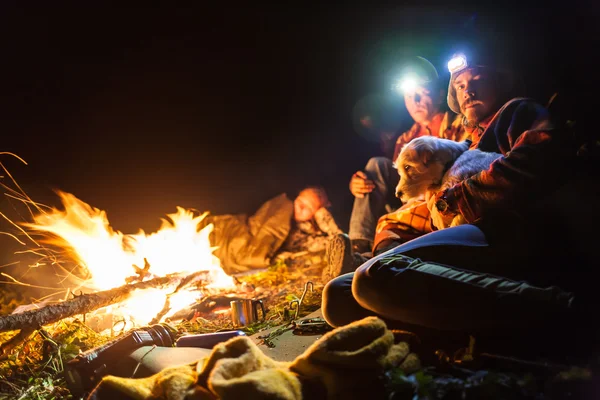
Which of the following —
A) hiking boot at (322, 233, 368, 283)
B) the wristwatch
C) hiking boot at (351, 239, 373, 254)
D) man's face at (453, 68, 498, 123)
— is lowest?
hiking boot at (351, 239, 373, 254)

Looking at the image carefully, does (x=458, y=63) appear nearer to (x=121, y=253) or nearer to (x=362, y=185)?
(x=362, y=185)

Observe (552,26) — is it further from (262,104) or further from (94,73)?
(94,73)

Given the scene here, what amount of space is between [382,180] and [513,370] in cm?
518

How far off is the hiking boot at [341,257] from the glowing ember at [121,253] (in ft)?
7.26

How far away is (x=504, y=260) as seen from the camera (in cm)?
208

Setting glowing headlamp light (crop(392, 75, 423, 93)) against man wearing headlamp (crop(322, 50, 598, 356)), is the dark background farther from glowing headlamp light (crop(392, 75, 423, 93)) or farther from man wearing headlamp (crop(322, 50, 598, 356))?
man wearing headlamp (crop(322, 50, 598, 356))

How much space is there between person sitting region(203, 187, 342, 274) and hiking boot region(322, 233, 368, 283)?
9.43 ft

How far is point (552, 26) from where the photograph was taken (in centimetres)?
318

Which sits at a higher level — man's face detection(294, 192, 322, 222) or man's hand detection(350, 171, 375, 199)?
man's hand detection(350, 171, 375, 199)

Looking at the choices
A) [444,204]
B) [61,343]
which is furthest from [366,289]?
[61,343]

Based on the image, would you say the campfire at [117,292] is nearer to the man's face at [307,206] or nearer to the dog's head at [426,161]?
the man's face at [307,206]

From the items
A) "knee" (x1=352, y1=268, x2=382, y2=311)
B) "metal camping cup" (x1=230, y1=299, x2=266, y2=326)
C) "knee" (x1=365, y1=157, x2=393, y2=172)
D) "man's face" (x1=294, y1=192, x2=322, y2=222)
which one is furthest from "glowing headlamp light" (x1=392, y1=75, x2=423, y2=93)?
"knee" (x1=352, y1=268, x2=382, y2=311)

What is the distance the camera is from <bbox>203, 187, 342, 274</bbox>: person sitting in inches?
323

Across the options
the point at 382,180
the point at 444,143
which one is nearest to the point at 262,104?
the point at 382,180
